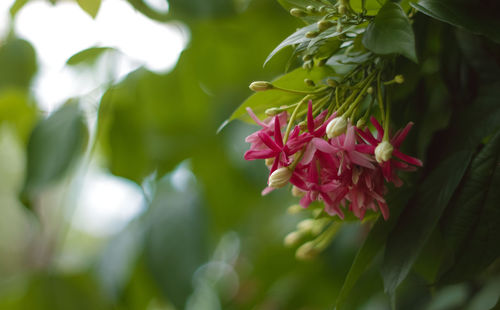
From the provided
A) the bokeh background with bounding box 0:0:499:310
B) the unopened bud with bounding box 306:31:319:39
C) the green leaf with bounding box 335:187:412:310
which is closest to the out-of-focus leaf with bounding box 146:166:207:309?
the bokeh background with bounding box 0:0:499:310

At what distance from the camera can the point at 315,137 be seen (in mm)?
320

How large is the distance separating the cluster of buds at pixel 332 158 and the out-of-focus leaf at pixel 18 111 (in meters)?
0.71

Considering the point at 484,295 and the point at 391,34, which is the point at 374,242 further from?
the point at 484,295

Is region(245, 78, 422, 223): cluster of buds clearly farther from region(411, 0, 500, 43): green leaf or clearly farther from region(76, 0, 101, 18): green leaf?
region(76, 0, 101, 18): green leaf

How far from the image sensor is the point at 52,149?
2.23 ft

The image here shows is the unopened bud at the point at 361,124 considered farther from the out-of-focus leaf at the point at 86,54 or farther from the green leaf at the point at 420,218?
the out-of-focus leaf at the point at 86,54

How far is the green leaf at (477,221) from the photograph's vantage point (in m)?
0.34

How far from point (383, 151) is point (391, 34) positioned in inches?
3.0

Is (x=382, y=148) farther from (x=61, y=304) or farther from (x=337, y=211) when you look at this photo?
(x=61, y=304)

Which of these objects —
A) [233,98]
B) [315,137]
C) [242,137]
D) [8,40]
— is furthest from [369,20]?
[8,40]

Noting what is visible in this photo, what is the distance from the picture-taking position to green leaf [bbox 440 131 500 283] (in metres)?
0.34

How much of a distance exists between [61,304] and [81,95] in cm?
46

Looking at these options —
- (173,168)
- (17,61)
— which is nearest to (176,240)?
(173,168)

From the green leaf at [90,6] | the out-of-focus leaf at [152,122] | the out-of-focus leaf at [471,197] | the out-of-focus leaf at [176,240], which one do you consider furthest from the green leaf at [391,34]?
the out-of-focus leaf at [152,122]
